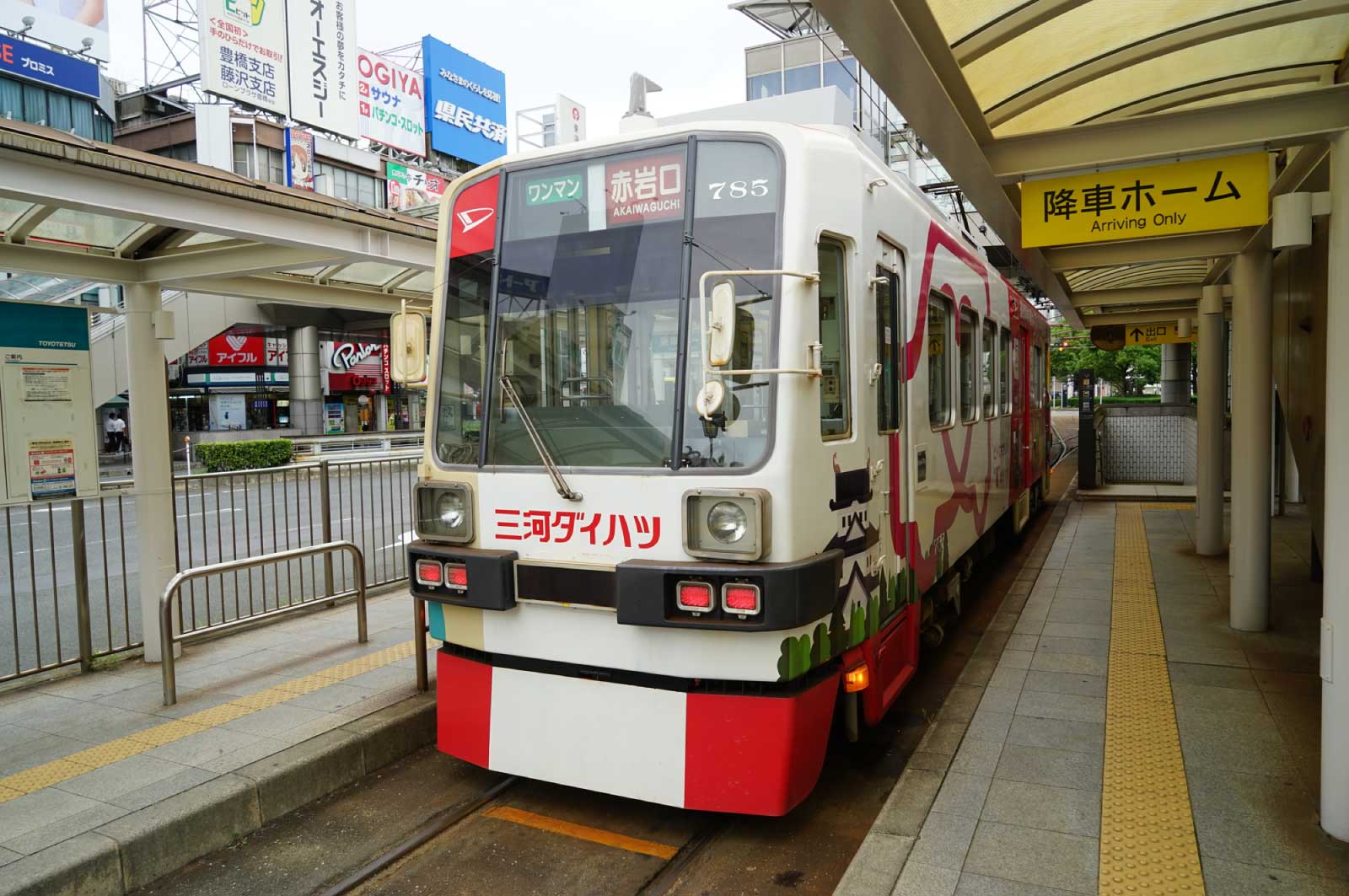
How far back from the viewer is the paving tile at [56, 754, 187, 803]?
3.96m

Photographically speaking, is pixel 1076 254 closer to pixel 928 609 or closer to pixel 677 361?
pixel 928 609

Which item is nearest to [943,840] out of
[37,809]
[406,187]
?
[37,809]

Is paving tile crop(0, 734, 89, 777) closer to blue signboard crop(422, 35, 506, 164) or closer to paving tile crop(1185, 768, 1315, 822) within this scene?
paving tile crop(1185, 768, 1315, 822)

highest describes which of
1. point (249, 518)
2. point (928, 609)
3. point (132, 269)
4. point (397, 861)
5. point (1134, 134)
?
point (1134, 134)

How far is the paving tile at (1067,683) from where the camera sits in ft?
17.7

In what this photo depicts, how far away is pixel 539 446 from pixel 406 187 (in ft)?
125

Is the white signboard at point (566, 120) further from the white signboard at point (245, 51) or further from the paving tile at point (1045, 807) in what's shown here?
the paving tile at point (1045, 807)

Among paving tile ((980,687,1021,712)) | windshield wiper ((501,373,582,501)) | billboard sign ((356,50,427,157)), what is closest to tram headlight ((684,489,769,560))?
windshield wiper ((501,373,582,501))

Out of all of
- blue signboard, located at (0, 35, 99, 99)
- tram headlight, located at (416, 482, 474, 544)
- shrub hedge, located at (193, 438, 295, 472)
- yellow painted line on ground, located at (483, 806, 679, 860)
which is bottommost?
yellow painted line on ground, located at (483, 806, 679, 860)

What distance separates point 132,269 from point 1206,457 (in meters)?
9.35

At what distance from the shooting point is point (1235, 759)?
14.2 ft

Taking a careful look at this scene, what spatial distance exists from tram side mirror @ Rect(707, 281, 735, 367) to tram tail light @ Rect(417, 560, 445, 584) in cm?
172

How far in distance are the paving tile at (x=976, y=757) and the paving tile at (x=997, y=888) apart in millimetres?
957

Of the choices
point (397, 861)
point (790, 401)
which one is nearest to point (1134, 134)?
point (790, 401)
